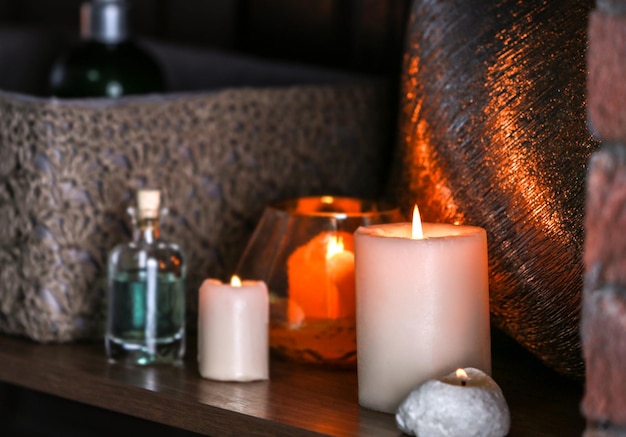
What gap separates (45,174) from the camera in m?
0.83

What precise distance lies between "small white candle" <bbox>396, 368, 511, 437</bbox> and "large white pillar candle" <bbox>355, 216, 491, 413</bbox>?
0.04 metres

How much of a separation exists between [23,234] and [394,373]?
365 millimetres

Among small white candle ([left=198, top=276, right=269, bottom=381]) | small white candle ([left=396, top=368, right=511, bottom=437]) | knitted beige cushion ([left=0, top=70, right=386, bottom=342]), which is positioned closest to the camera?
small white candle ([left=396, top=368, right=511, bottom=437])

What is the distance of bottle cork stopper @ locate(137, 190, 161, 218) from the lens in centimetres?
79

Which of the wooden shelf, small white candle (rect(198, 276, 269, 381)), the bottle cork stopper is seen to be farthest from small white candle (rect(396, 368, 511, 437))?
the bottle cork stopper

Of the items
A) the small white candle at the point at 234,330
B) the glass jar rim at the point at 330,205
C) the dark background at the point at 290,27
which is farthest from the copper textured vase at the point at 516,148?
the dark background at the point at 290,27

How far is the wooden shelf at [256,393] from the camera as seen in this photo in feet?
2.15

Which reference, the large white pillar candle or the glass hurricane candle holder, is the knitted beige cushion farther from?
the large white pillar candle

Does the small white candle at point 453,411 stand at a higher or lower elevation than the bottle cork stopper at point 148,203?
lower

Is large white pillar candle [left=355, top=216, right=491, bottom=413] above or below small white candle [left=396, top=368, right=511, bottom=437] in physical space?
above

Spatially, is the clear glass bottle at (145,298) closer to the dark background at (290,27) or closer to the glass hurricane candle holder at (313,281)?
the glass hurricane candle holder at (313,281)

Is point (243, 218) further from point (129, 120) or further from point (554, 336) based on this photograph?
point (554, 336)

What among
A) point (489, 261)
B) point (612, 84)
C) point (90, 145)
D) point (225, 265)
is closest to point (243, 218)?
point (225, 265)

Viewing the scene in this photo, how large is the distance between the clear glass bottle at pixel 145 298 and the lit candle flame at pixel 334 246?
131 mm
